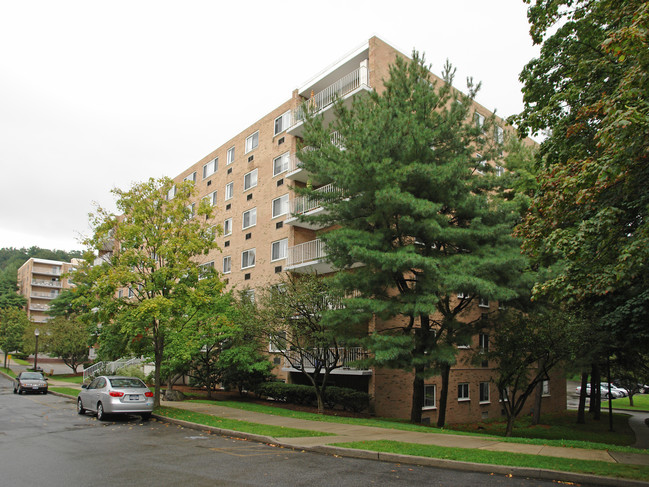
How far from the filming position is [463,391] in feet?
78.2

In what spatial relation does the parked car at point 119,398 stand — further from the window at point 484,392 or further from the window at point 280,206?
the window at point 484,392

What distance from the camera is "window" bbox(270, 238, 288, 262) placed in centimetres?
2728

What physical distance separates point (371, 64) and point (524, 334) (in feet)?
46.1

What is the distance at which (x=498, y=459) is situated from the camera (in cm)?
863

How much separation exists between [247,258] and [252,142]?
26.8ft

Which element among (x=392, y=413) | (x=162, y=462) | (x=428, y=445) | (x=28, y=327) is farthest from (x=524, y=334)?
(x=28, y=327)

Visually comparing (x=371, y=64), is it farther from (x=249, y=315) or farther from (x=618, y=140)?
(x=618, y=140)

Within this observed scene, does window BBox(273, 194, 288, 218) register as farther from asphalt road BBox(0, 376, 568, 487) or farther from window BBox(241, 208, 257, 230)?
asphalt road BBox(0, 376, 568, 487)

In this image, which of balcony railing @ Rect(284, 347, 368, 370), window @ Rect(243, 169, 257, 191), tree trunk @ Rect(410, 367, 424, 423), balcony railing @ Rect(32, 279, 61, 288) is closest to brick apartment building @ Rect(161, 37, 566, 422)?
window @ Rect(243, 169, 257, 191)

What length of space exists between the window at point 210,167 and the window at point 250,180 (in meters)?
5.50

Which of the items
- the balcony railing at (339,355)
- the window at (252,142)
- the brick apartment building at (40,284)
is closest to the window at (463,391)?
the balcony railing at (339,355)

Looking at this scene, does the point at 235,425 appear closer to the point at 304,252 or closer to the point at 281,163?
the point at 304,252

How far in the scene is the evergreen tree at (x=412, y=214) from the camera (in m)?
14.3

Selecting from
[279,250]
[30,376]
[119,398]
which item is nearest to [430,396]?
[279,250]
